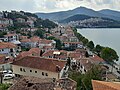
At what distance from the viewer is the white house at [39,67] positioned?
76.1 ft

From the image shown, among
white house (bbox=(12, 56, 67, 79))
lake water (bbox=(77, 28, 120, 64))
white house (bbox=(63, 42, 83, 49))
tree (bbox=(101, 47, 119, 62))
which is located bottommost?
lake water (bbox=(77, 28, 120, 64))

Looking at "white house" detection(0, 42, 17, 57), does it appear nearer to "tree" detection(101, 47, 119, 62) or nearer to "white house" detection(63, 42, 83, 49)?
"tree" detection(101, 47, 119, 62)

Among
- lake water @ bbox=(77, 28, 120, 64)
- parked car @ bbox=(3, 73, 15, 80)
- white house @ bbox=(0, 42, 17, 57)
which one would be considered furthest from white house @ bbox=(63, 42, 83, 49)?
parked car @ bbox=(3, 73, 15, 80)

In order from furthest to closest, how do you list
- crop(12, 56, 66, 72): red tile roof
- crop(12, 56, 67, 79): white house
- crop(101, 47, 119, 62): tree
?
crop(101, 47, 119, 62): tree
crop(12, 56, 66, 72): red tile roof
crop(12, 56, 67, 79): white house

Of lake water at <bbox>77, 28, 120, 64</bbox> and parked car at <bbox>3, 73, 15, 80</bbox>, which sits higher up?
parked car at <bbox>3, 73, 15, 80</bbox>

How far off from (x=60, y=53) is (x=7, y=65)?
15134mm

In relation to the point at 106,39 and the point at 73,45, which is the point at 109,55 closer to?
the point at 73,45

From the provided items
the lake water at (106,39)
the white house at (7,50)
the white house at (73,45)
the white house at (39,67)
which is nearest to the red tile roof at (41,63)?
the white house at (39,67)

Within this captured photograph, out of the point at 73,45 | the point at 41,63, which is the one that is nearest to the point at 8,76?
the point at 41,63

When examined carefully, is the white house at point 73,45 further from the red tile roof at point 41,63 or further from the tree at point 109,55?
the red tile roof at point 41,63

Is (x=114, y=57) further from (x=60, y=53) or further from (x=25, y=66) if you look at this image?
(x=25, y=66)

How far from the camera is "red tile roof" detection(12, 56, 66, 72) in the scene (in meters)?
23.6

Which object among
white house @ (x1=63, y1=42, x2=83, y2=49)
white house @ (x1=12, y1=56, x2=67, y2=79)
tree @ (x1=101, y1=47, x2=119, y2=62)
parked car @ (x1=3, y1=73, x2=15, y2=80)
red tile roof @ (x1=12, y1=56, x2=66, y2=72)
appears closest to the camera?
white house @ (x1=12, y1=56, x2=67, y2=79)

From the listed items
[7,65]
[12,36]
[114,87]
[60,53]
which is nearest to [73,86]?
[114,87]
